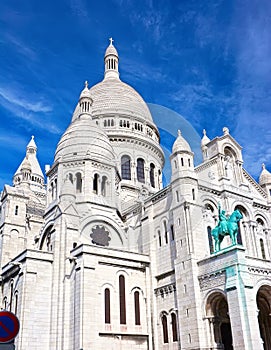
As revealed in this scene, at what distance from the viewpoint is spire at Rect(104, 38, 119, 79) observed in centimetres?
6894

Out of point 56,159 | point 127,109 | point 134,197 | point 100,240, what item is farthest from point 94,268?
point 127,109

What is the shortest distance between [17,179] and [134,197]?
70.0 feet

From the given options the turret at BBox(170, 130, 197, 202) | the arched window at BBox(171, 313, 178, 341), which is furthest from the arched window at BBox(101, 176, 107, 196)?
the arched window at BBox(171, 313, 178, 341)

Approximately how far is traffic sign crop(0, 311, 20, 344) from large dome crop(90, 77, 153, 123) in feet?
165

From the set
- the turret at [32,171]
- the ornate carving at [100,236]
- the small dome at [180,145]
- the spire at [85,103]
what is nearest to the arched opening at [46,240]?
the ornate carving at [100,236]

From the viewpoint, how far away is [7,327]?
30.0 ft

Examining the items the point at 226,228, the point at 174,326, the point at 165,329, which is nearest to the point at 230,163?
the point at 226,228

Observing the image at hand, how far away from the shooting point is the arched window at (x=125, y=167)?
2164 inches

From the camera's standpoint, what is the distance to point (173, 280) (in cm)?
3456

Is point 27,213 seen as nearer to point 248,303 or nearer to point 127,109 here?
point 127,109

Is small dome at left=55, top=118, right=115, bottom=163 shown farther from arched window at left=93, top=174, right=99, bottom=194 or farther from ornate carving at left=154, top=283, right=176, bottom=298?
ornate carving at left=154, top=283, right=176, bottom=298

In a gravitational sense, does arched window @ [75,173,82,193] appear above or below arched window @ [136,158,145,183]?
below

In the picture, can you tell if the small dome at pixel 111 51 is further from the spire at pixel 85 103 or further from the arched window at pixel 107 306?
the arched window at pixel 107 306

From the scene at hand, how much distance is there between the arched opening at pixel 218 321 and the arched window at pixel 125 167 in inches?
1020
